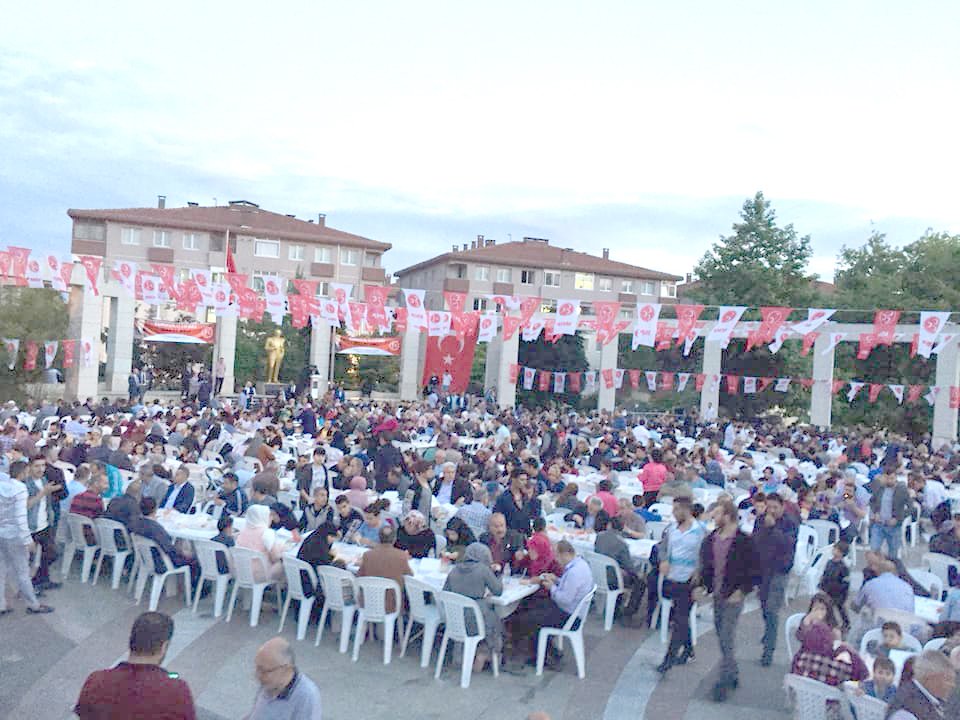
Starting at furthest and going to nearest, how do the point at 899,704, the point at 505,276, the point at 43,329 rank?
1. the point at 505,276
2. the point at 43,329
3. the point at 899,704

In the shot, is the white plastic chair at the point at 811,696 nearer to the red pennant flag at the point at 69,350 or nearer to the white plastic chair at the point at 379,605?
the white plastic chair at the point at 379,605

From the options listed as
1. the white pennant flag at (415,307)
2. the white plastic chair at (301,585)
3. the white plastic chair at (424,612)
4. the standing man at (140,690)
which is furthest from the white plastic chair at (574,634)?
the white pennant flag at (415,307)

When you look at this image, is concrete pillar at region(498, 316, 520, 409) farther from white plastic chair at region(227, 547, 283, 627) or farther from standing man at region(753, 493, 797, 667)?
standing man at region(753, 493, 797, 667)

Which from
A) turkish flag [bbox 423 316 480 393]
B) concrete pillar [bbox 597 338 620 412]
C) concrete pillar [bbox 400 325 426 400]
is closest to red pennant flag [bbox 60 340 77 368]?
concrete pillar [bbox 400 325 426 400]

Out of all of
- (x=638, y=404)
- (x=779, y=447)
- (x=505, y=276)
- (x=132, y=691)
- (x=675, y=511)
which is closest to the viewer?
(x=132, y=691)

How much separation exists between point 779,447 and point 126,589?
1602cm

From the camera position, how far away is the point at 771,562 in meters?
7.66

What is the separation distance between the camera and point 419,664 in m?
7.75

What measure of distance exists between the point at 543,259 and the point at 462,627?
177 ft

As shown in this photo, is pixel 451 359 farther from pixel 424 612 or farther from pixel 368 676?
pixel 368 676

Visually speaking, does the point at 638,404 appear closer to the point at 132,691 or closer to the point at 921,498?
the point at 921,498

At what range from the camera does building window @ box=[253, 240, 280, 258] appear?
55.0m

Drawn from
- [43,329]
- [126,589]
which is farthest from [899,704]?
[43,329]

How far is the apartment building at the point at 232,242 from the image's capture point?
173 ft
